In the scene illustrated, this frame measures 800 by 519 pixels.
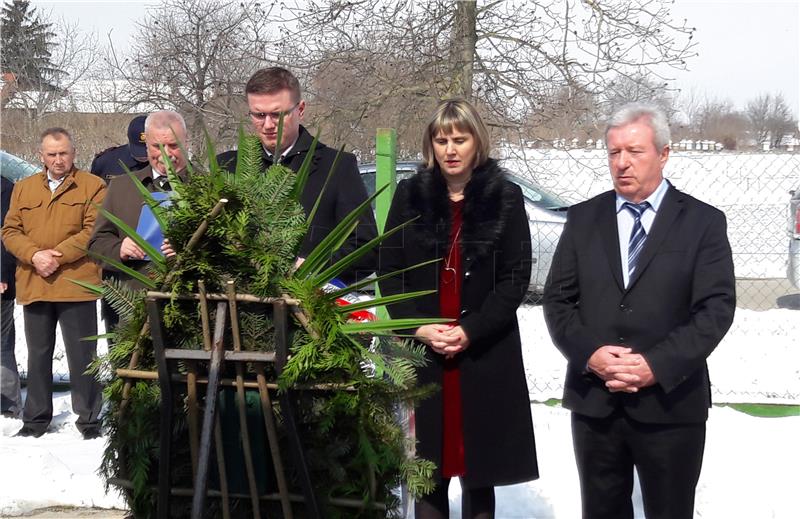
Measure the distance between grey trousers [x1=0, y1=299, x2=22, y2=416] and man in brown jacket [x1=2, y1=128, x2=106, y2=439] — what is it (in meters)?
0.55

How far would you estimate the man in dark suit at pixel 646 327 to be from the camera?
3.30 meters

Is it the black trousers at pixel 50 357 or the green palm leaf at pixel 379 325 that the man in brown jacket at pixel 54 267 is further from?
the green palm leaf at pixel 379 325

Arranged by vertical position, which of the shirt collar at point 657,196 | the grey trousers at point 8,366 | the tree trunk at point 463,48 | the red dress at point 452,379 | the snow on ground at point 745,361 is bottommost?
the snow on ground at point 745,361

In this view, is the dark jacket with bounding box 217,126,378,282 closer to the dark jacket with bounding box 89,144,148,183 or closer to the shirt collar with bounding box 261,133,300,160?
the shirt collar with bounding box 261,133,300,160

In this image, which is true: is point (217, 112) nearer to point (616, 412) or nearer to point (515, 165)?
point (515, 165)

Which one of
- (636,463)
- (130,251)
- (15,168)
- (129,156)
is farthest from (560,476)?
(15,168)

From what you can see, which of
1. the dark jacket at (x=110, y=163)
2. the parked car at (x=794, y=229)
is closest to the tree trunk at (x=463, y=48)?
the dark jacket at (x=110, y=163)

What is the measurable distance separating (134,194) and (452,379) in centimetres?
247

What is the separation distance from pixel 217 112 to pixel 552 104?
3535 millimetres

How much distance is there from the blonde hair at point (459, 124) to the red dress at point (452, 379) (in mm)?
231

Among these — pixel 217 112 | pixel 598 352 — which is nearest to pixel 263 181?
pixel 598 352

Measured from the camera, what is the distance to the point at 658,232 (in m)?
3.39

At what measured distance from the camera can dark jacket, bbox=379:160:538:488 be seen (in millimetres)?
3670

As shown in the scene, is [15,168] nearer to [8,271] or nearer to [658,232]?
[8,271]
